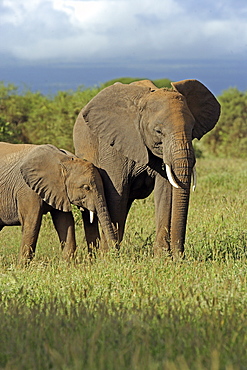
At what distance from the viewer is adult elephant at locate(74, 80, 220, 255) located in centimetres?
799

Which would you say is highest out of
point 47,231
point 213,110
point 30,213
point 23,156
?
point 213,110

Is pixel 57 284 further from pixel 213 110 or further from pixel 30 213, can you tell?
pixel 213 110

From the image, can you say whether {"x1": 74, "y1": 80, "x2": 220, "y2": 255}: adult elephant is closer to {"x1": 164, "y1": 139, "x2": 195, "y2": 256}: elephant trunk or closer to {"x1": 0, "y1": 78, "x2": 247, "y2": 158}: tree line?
{"x1": 164, "y1": 139, "x2": 195, "y2": 256}: elephant trunk

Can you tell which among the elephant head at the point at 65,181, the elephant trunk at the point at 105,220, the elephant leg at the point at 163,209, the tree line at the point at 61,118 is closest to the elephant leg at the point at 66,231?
the elephant head at the point at 65,181

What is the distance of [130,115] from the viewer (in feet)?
29.1

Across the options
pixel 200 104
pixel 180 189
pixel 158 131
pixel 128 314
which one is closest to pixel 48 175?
pixel 158 131

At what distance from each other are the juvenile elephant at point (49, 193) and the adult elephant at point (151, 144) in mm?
330

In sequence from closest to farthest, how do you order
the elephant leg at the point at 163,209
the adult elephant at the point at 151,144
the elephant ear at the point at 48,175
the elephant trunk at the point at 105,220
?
the adult elephant at the point at 151,144
the elephant trunk at the point at 105,220
the elephant leg at the point at 163,209
the elephant ear at the point at 48,175

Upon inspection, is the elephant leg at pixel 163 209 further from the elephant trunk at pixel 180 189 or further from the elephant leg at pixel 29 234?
the elephant leg at pixel 29 234

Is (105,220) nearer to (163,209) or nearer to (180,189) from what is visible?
(163,209)

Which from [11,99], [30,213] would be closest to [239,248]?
[30,213]

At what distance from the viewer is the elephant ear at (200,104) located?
29.6ft

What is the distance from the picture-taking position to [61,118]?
2825 cm

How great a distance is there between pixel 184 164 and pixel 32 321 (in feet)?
10.6
